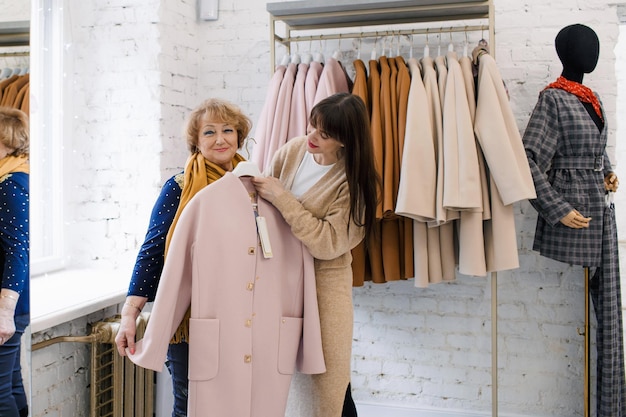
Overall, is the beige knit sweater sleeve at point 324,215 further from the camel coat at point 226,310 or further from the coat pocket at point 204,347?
the coat pocket at point 204,347

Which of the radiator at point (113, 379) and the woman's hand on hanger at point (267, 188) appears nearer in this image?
the woman's hand on hanger at point (267, 188)

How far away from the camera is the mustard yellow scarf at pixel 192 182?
6.12 ft

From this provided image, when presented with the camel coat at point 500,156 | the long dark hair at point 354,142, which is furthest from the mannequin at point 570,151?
the long dark hair at point 354,142

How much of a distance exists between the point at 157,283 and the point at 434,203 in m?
1.09

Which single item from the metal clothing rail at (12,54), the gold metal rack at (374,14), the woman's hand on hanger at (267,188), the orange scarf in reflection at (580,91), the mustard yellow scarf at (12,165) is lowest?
the woman's hand on hanger at (267,188)

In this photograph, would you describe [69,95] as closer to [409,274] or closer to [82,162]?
[82,162]

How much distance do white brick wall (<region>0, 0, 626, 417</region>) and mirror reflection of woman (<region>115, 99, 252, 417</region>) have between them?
2.99ft

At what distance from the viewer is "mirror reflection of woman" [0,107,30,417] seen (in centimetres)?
125

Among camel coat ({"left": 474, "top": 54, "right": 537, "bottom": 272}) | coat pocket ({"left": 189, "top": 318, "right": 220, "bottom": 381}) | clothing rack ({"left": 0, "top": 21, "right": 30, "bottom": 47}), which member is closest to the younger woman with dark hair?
coat pocket ({"left": 189, "top": 318, "right": 220, "bottom": 381})

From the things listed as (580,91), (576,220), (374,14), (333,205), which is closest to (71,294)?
(333,205)

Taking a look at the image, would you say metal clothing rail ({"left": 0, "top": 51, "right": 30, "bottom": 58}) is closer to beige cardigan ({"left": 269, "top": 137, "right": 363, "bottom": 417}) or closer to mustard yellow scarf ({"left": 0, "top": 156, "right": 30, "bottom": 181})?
mustard yellow scarf ({"left": 0, "top": 156, "right": 30, "bottom": 181})

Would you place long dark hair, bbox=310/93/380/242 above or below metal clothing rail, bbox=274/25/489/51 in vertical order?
below

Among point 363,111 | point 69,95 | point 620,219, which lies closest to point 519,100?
point 620,219

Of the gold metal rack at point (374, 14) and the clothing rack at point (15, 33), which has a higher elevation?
the gold metal rack at point (374, 14)
